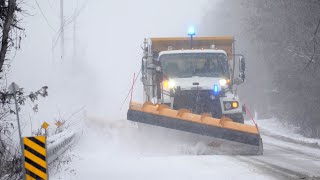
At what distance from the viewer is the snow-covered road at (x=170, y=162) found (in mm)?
8070

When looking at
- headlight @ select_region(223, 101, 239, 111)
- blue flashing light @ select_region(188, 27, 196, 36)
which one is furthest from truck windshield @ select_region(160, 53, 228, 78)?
blue flashing light @ select_region(188, 27, 196, 36)

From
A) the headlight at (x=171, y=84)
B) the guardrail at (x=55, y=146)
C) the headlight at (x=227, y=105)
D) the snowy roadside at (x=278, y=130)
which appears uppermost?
the headlight at (x=171, y=84)

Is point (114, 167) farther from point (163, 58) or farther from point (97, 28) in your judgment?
point (97, 28)

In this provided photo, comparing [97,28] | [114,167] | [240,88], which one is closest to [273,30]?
[240,88]

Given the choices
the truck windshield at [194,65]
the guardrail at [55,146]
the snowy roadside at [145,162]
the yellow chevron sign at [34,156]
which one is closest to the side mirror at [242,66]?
the truck windshield at [194,65]

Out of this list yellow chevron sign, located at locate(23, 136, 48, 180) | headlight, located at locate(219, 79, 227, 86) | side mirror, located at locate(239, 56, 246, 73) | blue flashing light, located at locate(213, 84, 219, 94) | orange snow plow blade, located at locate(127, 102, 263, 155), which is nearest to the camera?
yellow chevron sign, located at locate(23, 136, 48, 180)

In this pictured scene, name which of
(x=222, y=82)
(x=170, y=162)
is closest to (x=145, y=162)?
(x=170, y=162)

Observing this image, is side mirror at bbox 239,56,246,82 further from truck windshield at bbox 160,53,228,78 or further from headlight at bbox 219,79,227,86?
Result: headlight at bbox 219,79,227,86

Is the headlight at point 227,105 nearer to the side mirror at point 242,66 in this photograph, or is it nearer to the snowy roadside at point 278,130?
the side mirror at point 242,66

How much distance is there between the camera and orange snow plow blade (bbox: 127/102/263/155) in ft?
34.2

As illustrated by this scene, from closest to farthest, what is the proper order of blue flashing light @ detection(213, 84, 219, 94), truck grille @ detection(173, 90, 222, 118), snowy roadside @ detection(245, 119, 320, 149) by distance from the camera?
blue flashing light @ detection(213, 84, 219, 94) < truck grille @ detection(173, 90, 222, 118) < snowy roadside @ detection(245, 119, 320, 149)

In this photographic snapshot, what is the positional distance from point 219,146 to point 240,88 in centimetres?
Result: 2536

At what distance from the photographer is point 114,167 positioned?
9.20m

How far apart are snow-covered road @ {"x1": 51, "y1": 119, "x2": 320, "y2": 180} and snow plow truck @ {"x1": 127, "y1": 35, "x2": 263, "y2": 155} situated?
0.42m
